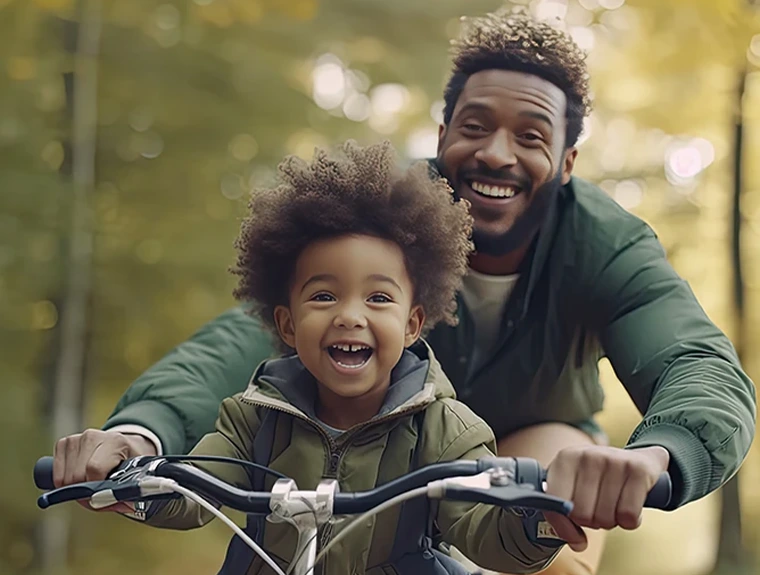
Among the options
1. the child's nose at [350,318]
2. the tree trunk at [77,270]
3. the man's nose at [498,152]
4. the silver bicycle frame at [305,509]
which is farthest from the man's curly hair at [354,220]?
the tree trunk at [77,270]

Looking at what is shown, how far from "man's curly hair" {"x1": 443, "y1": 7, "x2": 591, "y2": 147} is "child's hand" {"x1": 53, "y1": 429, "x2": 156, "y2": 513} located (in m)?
0.77

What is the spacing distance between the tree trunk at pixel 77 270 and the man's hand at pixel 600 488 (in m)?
4.16

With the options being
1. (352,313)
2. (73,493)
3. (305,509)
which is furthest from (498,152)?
(73,493)

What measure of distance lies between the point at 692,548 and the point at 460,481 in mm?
4344

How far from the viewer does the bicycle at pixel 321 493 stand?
1.08 metres

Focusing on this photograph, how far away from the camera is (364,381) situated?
131 centimetres

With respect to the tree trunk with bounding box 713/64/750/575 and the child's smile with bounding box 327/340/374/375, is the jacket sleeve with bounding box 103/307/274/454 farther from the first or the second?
the tree trunk with bounding box 713/64/750/575

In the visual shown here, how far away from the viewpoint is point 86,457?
1331mm

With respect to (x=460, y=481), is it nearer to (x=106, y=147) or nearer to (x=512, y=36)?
(x=512, y=36)

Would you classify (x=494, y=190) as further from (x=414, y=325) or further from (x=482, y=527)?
(x=482, y=527)

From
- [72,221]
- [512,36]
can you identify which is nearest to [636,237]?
[512,36]

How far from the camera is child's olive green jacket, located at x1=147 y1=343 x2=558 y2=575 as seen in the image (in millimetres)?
1293

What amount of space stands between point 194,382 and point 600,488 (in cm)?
83

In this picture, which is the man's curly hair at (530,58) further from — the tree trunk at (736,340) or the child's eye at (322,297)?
the tree trunk at (736,340)
